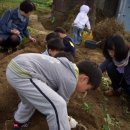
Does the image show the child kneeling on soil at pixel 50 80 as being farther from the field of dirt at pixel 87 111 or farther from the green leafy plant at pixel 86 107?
A: the green leafy plant at pixel 86 107

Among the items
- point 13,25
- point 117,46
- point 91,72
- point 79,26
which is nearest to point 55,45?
point 117,46

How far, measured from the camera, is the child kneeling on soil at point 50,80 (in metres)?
3.19

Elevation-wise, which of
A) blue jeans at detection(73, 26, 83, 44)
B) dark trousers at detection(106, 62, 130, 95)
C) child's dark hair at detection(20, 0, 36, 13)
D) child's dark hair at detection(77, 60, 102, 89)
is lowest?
blue jeans at detection(73, 26, 83, 44)

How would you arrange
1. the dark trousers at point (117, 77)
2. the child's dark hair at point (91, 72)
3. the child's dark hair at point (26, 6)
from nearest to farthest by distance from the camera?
the child's dark hair at point (91, 72)
the dark trousers at point (117, 77)
the child's dark hair at point (26, 6)

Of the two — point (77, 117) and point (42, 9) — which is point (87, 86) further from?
point (42, 9)

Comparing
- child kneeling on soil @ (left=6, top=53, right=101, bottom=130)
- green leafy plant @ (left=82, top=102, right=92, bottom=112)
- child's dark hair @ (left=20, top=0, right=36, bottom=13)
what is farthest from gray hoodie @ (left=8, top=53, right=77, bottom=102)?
child's dark hair @ (left=20, top=0, right=36, bottom=13)

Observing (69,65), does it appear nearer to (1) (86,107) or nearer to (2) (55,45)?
(1) (86,107)

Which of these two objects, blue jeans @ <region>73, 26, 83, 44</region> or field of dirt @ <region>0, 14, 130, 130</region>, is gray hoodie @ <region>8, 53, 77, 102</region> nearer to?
field of dirt @ <region>0, 14, 130, 130</region>

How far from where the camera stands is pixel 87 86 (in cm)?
336

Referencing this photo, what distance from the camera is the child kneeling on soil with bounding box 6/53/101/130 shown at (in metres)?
3.19

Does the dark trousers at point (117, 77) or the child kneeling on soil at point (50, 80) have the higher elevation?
the child kneeling on soil at point (50, 80)

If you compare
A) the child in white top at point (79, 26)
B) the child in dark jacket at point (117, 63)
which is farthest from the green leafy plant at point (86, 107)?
the child in white top at point (79, 26)

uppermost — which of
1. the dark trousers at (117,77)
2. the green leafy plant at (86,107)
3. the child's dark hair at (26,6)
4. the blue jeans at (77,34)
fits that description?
the child's dark hair at (26,6)

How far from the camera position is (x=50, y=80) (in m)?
3.41
